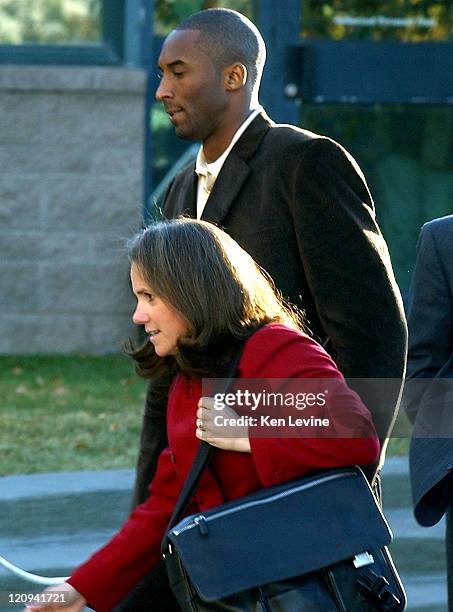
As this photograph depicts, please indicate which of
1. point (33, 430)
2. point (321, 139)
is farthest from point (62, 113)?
point (321, 139)

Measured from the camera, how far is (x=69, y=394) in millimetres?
7910

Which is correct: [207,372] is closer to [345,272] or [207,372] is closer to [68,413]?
[345,272]

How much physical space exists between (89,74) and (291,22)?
1281 millimetres

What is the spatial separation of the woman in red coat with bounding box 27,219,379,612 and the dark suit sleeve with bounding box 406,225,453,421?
0.52m

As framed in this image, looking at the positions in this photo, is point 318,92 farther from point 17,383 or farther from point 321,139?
point 321,139

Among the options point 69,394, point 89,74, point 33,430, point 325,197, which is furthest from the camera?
point 89,74

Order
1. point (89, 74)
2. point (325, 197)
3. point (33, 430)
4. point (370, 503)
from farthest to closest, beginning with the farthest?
point (89, 74) → point (33, 430) → point (325, 197) → point (370, 503)

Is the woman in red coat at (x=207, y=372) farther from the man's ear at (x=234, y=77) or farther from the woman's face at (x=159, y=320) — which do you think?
the man's ear at (x=234, y=77)

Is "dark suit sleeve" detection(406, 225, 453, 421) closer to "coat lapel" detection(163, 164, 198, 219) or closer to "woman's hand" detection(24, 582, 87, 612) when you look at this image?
"coat lapel" detection(163, 164, 198, 219)

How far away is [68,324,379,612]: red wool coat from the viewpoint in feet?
10.1

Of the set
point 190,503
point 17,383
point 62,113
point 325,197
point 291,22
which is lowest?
point 17,383

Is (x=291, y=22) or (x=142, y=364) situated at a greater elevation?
(x=142, y=364)

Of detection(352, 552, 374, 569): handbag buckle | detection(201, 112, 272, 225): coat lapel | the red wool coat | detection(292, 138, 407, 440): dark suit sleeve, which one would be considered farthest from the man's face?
detection(352, 552, 374, 569): handbag buckle

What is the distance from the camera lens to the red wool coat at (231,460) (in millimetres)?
3082
